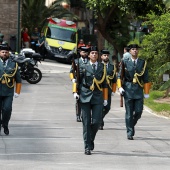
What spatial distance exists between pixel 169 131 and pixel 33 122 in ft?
12.1

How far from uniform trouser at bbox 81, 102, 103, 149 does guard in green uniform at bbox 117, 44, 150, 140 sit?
7.95ft

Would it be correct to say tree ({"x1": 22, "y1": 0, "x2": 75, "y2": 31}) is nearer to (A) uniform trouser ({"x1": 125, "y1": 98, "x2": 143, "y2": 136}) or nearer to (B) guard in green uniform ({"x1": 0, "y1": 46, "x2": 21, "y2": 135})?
(B) guard in green uniform ({"x1": 0, "y1": 46, "x2": 21, "y2": 135})

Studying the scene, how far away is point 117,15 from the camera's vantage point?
44.5 m

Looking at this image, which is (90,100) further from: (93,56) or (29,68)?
(29,68)

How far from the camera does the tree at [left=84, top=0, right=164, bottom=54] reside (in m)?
38.8

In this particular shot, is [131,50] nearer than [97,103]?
No

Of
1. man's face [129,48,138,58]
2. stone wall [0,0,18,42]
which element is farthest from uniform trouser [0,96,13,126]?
stone wall [0,0,18,42]

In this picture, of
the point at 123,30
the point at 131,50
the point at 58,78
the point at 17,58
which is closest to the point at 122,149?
the point at 131,50

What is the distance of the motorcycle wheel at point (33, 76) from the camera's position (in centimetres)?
3572

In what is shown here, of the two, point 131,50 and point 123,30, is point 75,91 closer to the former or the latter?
point 131,50

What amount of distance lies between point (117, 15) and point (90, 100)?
29.0m

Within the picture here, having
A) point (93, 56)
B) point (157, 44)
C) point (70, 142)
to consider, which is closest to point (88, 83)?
point (93, 56)

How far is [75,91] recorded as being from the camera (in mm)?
15781

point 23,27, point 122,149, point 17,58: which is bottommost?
point 23,27
